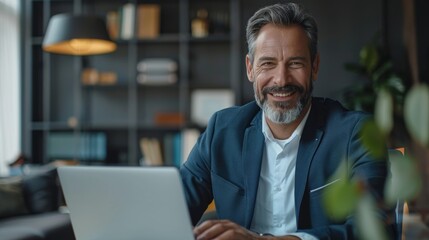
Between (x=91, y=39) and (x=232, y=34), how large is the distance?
1.59 meters

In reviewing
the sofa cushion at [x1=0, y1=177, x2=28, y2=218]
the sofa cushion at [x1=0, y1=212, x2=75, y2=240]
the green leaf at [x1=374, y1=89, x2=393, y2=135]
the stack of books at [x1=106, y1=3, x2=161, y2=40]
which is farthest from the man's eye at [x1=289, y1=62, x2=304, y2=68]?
the stack of books at [x1=106, y1=3, x2=161, y2=40]

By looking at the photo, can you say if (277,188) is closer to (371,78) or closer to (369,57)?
(369,57)

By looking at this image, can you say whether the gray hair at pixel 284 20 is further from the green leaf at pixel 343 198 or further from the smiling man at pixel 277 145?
the green leaf at pixel 343 198

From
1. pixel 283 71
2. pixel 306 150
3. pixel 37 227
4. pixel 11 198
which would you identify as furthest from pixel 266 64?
pixel 11 198

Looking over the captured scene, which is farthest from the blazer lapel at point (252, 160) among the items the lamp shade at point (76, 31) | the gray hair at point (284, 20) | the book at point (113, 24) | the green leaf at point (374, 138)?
the book at point (113, 24)

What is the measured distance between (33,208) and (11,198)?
219 millimetres

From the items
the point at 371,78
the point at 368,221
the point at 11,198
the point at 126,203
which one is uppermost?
the point at 371,78

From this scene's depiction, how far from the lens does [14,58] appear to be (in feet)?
17.9

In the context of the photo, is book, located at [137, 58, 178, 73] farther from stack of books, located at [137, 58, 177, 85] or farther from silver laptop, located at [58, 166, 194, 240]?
silver laptop, located at [58, 166, 194, 240]

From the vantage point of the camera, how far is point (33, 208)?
12.5 ft

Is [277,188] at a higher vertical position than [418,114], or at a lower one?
lower

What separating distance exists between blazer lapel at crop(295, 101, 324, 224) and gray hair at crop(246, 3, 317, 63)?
7.4 inches

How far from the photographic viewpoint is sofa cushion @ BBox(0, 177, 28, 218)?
11.8 ft

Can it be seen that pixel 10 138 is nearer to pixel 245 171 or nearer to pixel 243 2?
pixel 243 2
